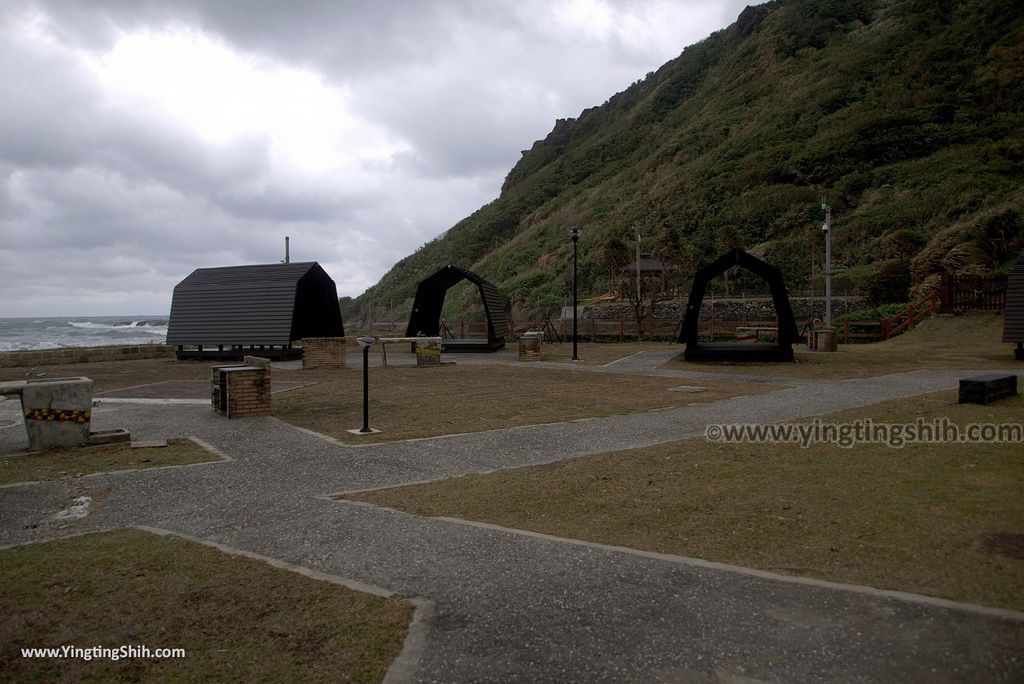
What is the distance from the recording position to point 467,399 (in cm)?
1194

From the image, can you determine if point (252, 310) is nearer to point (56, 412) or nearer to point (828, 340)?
point (56, 412)

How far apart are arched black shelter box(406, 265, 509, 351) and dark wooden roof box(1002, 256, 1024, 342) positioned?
1704cm

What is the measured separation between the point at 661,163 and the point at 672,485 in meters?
70.2

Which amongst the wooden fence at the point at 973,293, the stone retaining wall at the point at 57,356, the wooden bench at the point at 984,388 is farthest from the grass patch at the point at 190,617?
the wooden fence at the point at 973,293

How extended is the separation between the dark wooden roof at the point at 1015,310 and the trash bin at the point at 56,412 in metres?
20.4

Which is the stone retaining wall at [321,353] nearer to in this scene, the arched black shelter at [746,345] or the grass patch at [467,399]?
the grass patch at [467,399]

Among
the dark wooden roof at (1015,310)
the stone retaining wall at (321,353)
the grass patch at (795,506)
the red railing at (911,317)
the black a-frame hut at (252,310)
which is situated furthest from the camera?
the red railing at (911,317)

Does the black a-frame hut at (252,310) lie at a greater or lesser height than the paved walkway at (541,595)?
greater

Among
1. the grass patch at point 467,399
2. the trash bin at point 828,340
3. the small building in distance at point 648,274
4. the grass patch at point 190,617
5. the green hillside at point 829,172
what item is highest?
the green hillside at point 829,172

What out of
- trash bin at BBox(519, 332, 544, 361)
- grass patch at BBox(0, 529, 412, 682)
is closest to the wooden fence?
trash bin at BBox(519, 332, 544, 361)

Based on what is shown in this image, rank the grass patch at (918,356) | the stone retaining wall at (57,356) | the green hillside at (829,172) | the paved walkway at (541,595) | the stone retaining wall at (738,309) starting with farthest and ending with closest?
the green hillside at (829,172), the stone retaining wall at (738,309), the stone retaining wall at (57,356), the grass patch at (918,356), the paved walkway at (541,595)

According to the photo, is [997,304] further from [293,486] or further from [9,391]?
[9,391]

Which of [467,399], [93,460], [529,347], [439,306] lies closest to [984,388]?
[467,399]

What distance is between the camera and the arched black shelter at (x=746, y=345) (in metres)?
18.8
